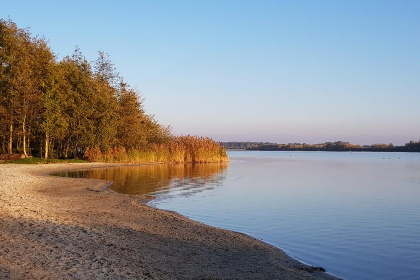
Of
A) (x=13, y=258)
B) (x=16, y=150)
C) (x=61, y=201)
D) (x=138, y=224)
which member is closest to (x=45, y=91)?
(x=16, y=150)

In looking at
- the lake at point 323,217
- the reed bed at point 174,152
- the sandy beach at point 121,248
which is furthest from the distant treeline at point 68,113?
the sandy beach at point 121,248

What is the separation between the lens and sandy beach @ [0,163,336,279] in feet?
26.2

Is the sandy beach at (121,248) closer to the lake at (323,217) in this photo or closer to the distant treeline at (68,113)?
the lake at (323,217)

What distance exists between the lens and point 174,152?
198ft

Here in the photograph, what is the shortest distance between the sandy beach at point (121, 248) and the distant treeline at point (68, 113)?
31.6 meters

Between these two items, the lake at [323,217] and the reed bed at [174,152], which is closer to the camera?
the lake at [323,217]

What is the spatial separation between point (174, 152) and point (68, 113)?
17002 mm

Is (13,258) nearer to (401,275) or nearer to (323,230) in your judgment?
(401,275)

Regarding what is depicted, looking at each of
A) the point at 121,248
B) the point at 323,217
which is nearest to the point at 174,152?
the point at 323,217

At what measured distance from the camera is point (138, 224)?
1377cm

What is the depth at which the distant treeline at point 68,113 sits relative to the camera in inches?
1738

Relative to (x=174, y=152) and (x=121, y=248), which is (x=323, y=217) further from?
(x=174, y=152)

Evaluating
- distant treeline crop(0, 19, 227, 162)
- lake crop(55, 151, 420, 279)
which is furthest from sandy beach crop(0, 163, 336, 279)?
distant treeline crop(0, 19, 227, 162)

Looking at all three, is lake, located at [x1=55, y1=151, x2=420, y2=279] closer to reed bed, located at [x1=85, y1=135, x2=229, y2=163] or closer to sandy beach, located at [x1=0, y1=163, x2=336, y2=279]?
sandy beach, located at [x1=0, y1=163, x2=336, y2=279]
